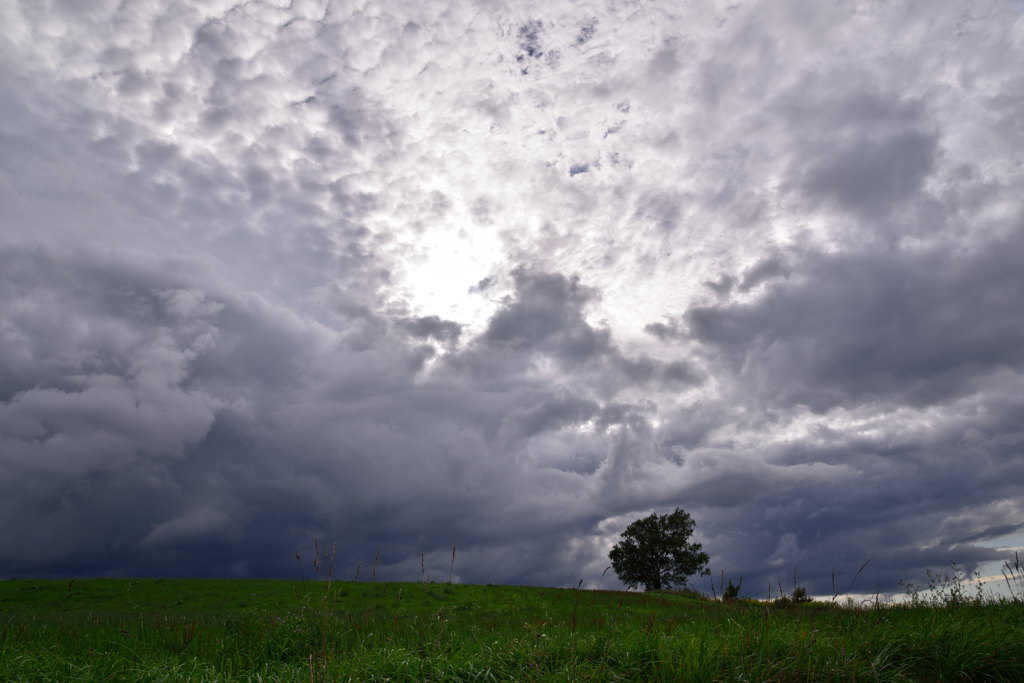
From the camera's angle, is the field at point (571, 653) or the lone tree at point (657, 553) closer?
the field at point (571, 653)

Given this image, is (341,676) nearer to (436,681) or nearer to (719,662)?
(436,681)

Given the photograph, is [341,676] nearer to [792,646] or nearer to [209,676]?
[209,676]

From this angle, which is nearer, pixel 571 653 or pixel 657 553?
pixel 571 653

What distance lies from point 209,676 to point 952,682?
1129 centimetres

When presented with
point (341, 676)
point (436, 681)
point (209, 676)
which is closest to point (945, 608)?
point (436, 681)

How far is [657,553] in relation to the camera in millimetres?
69938

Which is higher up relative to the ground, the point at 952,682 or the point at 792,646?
the point at 792,646

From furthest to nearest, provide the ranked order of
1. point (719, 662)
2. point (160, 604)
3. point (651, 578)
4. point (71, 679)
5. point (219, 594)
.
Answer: point (651, 578) < point (219, 594) < point (160, 604) < point (71, 679) < point (719, 662)

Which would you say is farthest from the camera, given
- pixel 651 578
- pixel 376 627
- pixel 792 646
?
pixel 651 578

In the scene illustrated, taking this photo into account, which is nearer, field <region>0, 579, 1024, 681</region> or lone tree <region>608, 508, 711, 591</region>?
field <region>0, 579, 1024, 681</region>

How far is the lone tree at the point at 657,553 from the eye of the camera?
68.6 m

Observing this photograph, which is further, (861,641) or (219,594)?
(219,594)

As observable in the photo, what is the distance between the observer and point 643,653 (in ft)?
29.8

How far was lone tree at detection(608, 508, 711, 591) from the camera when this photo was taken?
225 feet
